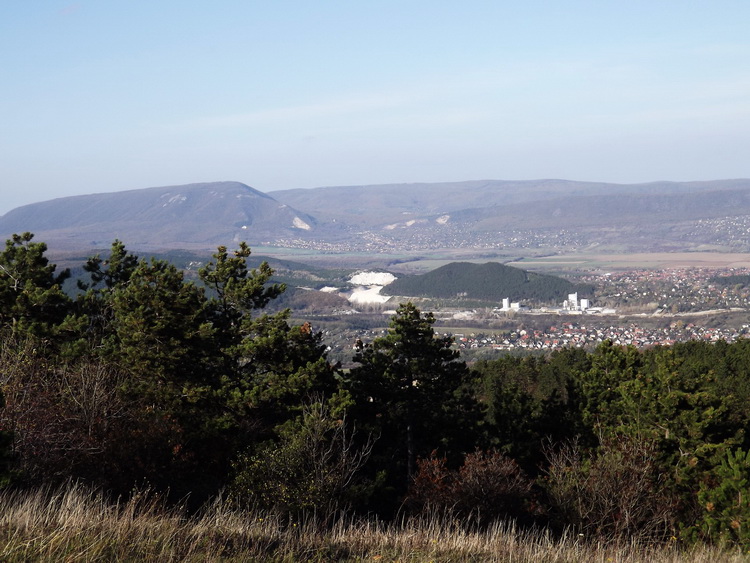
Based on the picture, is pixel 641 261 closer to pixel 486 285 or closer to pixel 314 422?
pixel 486 285

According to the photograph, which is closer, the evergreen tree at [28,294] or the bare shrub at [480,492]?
the bare shrub at [480,492]

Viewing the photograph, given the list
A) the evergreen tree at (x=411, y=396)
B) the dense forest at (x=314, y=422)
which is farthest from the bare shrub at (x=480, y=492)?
the evergreen tree at (x=411, y=396)

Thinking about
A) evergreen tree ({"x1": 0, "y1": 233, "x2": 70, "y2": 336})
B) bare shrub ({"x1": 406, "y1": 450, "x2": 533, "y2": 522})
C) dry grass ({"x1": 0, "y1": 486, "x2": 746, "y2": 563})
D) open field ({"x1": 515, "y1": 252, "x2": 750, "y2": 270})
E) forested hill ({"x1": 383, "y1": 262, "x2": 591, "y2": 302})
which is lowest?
forested hill ({"x1": 383, "y1": 262, "x2": 591, "y2": 302})

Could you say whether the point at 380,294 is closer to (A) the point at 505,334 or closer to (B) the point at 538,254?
(A) the point at 505,334

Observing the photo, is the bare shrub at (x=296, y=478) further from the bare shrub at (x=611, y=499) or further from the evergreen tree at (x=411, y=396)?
the evergreen tree at (x=411, y=396)

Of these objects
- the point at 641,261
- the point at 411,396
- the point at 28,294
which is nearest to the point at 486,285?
the point at 641,261

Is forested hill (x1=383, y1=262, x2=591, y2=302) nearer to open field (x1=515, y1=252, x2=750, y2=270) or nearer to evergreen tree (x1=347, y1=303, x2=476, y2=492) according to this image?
open field (x1=515, y1=252, x2=750, y2=270)

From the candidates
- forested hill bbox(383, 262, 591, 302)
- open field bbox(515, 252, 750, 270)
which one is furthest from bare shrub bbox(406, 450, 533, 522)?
open field bbox(515, 252, 750, 270)
